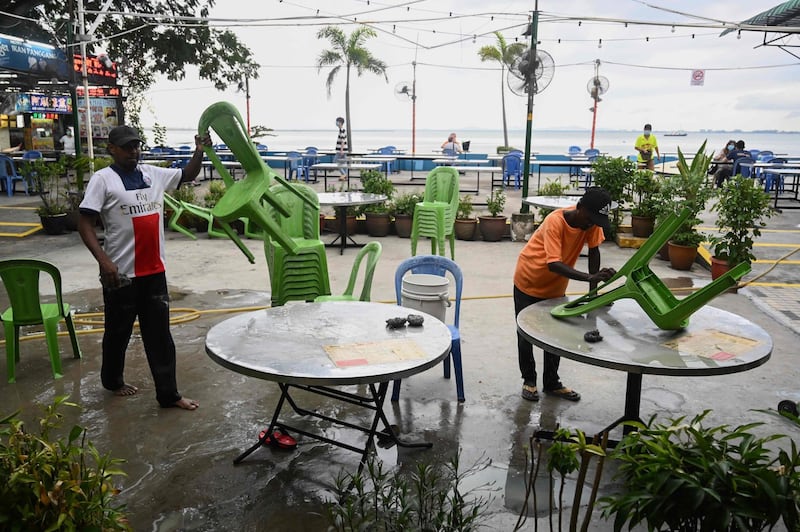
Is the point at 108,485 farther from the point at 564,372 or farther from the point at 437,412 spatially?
the point at 564,372

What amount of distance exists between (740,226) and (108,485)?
6.96 m

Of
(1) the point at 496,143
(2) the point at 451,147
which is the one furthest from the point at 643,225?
(1) the point at 496,143

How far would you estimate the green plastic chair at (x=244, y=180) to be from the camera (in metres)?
3.24

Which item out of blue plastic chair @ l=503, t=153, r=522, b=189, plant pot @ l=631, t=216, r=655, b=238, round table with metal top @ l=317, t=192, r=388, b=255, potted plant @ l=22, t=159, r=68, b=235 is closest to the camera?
round table with metal top @ l=317, t=192, r=388, b=255

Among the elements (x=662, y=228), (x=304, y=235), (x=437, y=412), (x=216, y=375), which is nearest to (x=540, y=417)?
(x=437, y=412)

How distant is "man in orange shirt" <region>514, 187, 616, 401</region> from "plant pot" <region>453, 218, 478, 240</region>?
5.72 metres

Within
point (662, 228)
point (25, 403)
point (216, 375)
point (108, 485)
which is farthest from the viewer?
point (216, 375)

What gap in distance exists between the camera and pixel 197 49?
17.8m

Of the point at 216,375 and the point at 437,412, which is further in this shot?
the point at 216,375

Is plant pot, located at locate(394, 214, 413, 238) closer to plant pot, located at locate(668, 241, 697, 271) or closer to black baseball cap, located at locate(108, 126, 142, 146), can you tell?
plant pot, located at locate(668, 241, 697, 271)

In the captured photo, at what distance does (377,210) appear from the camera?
34.0 feet

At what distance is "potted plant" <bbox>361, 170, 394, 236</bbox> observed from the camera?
10234 millimetres

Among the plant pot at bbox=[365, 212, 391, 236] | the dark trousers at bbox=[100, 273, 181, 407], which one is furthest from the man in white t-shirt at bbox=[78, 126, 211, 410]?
the plant pot at bbox=[365, 212, 391, 236]

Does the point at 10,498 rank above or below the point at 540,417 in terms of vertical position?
above
